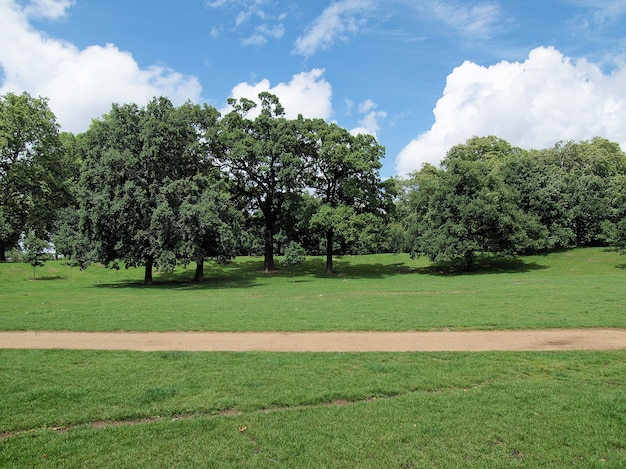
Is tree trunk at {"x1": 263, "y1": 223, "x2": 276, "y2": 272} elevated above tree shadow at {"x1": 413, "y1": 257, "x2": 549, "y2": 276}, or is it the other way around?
tree trunk at {"x1": 263, "y1": 223, "x2": 276, "y2": 272}

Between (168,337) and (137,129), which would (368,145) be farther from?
(168,337)

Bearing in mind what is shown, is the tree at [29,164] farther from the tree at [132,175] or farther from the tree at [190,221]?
the tree at [190,221]

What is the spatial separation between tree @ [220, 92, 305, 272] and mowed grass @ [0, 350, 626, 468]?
29.0 m

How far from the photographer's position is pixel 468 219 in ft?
128

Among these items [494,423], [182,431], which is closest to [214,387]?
[182,431]

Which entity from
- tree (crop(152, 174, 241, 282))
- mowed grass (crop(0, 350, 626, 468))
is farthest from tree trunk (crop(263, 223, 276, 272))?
mowed grass (crop(0, 350, 626, 468))

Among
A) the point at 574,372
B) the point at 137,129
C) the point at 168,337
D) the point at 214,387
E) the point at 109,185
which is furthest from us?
the point at 137,129

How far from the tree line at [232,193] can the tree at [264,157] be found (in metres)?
0.12

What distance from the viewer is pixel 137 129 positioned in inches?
1192

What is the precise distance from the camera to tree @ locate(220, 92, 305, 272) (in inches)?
1449

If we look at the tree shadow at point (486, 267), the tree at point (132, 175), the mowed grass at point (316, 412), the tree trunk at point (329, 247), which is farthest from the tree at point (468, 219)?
the mowed grass at point (316, 412)

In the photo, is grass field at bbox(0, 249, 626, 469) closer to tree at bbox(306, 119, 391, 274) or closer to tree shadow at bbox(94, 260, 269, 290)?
tree shadow at bbox(94, 260, 269, 290)

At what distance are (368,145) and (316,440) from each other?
120ft

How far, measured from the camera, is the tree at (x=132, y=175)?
27766 millimetres
